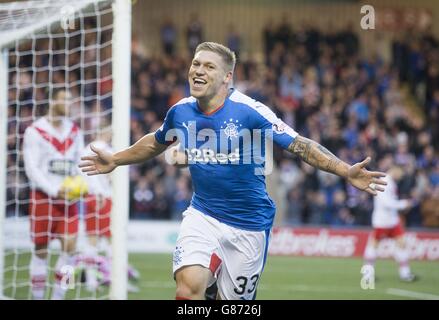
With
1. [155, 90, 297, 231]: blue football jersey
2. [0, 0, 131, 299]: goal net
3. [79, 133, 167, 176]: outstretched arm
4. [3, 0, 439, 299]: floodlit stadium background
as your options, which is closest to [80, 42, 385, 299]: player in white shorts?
[155, 90, 297, 231]: blue football jersey

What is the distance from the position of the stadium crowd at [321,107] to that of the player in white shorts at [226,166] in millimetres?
8797

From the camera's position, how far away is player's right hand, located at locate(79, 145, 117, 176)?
6.80 meters

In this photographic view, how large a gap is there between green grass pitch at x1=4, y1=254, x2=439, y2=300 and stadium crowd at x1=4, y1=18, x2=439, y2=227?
191 centimetres

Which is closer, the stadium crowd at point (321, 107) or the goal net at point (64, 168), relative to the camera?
the goal net at point (64, 168)

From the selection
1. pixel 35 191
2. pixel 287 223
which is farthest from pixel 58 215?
pixel 287 223

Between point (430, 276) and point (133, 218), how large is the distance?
672cm

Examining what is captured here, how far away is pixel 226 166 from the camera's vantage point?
636 centimetres

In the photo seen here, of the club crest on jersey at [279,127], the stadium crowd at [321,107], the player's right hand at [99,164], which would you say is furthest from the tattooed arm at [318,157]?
the stadium crowd at [321,107]

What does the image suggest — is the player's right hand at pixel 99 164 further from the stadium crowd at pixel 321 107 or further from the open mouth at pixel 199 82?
the stadium crowd at pixel 321 107

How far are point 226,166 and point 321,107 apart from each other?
14914 millimetres

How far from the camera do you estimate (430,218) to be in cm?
1878

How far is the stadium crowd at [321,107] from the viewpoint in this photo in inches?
720

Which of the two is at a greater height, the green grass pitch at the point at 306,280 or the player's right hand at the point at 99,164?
the player's right hand at the point at 99,164
